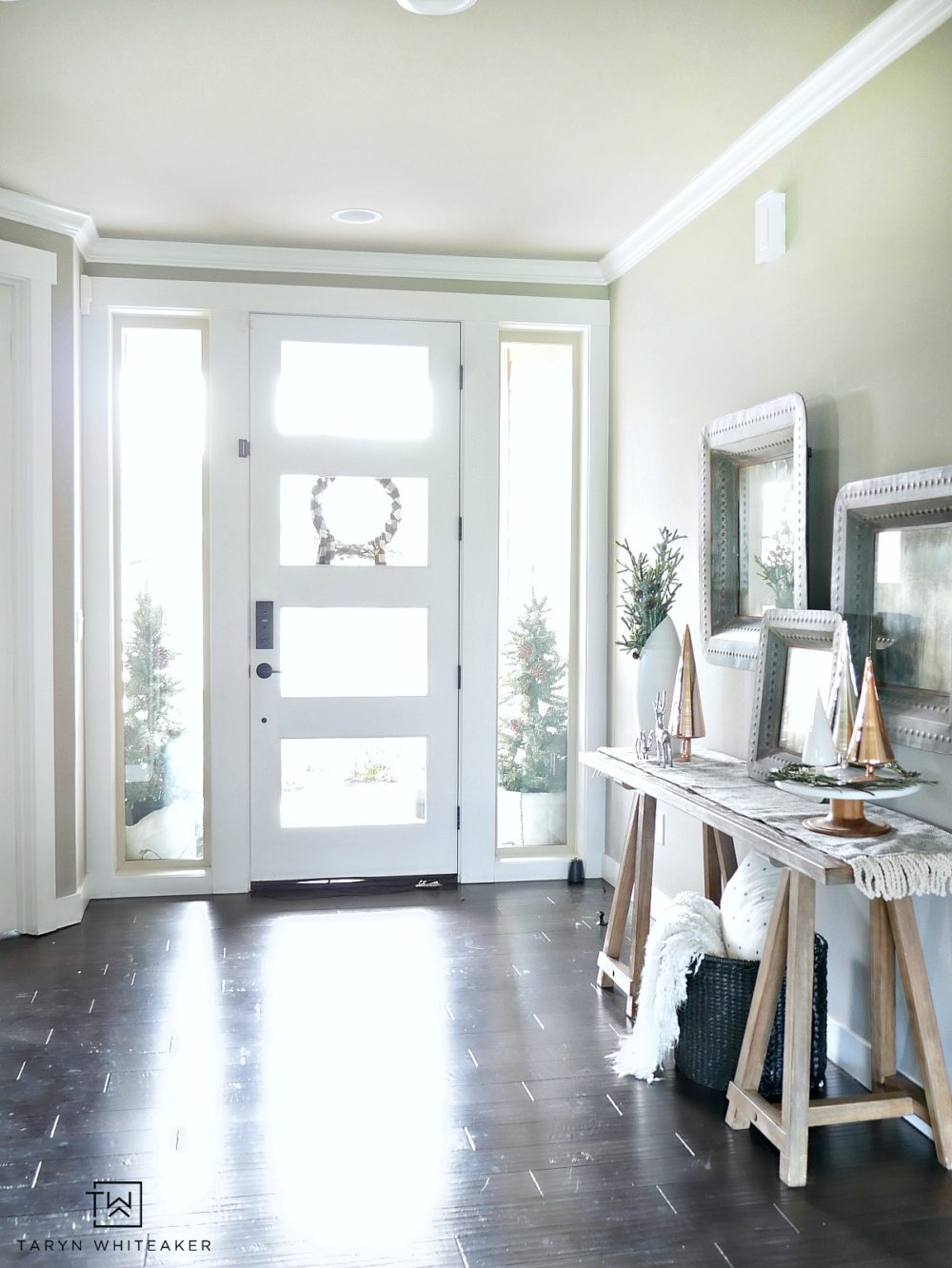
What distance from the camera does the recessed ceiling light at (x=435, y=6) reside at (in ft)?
7.86

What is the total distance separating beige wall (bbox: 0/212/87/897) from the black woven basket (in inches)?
94.3

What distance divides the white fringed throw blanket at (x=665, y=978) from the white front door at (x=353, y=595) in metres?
1.87

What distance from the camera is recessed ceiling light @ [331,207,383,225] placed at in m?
3.84

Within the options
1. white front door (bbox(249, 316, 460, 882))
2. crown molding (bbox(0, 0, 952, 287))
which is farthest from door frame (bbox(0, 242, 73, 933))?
white front door (bbox(249, 316, 460, 882))

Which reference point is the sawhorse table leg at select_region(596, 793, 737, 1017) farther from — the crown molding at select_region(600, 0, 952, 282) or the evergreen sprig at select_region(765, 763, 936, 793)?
the crown molding at select_region(600, 0, 952, 282)

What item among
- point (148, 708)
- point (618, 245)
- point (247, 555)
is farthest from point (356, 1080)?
point (618, 245)

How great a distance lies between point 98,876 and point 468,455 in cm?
223

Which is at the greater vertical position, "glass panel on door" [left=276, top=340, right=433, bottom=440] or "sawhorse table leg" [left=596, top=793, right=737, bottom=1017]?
"glass panel on door" [left=276, top=340, right=433, bottom=440]

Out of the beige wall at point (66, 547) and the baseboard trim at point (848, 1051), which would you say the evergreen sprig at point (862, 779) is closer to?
the baseboard trim at point (848, 1051)

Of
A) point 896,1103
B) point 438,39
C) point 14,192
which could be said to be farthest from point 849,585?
point 14,192

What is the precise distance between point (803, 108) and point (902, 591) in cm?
135

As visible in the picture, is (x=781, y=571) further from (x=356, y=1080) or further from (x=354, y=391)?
(x=354, y=391)

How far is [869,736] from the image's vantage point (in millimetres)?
2291

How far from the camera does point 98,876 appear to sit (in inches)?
172
